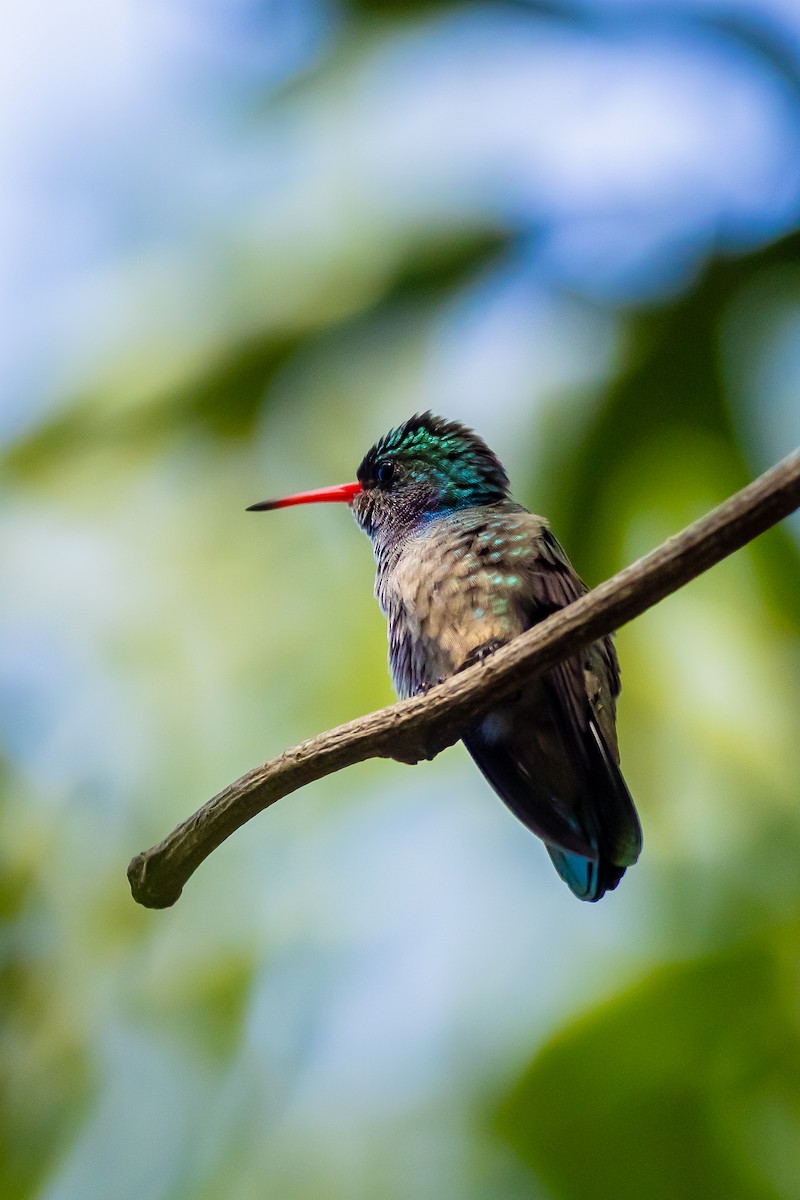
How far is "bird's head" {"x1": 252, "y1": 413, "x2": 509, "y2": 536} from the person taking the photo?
326 cm

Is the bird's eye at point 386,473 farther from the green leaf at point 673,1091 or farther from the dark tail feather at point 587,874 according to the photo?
the green leaf at point 673,1091

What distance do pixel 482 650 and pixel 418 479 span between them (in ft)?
2.72

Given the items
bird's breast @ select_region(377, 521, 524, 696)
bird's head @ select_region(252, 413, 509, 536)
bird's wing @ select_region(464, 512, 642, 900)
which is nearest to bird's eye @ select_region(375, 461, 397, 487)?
bird's head @ select_region(252, 413, 509, 536)

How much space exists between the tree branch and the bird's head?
1.20m

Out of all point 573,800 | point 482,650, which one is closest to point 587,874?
point 573,800

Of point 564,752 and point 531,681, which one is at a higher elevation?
point 531,681

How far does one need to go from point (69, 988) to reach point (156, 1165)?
2.91ft

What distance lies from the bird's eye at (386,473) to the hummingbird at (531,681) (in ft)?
0.94

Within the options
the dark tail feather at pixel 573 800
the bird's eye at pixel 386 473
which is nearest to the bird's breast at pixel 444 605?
the dark tail feather at pixel 573 800

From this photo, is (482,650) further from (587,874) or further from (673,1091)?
(673,1091)

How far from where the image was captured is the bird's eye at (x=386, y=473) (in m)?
3.45

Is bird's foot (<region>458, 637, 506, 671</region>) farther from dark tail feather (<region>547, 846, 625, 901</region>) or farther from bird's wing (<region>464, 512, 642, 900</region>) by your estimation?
dark tail feather (<region>547, 846, 625, 901</region>)

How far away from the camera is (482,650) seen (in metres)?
2.68

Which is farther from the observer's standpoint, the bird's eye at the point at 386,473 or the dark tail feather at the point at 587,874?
the bird's eye at the point at 386,473
